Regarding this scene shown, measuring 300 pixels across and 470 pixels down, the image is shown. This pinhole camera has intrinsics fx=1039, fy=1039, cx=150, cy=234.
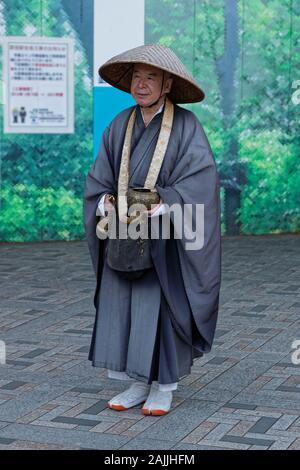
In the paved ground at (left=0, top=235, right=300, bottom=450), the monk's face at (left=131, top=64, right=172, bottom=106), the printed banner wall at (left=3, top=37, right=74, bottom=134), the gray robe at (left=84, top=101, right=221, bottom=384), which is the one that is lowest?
the paved ground at (left=0, top=235, right=300, bottom=450)

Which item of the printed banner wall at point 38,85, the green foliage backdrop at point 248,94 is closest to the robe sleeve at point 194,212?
the printed banner wall at point 38,85

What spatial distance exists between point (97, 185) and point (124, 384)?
3.85 ft

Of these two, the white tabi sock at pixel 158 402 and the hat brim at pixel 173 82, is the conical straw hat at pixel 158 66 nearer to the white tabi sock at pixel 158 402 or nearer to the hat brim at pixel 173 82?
the hat brim at pixel 173 82

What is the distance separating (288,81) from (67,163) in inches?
106

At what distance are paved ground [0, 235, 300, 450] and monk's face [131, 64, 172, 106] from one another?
1.54 metres

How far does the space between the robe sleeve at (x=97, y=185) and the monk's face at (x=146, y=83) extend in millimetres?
267

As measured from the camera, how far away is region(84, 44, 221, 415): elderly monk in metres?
4.97

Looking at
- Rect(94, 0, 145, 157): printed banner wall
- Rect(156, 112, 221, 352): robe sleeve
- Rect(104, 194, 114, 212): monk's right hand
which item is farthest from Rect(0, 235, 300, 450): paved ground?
Rect(94, 0, 145, 157): printed banner wall

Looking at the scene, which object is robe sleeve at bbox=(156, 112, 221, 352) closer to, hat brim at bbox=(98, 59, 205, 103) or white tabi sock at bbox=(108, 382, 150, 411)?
hat brim at bbox=(98, 59, 205, 103)

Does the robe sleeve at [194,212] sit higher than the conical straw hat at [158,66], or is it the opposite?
the conical straw hat at [158,66]

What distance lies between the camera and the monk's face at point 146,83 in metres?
5.01

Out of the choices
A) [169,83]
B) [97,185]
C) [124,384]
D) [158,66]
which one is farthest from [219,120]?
[158,66]

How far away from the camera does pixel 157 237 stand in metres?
4.97

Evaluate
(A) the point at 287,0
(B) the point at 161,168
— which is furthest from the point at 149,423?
(A) the point at 287,0
